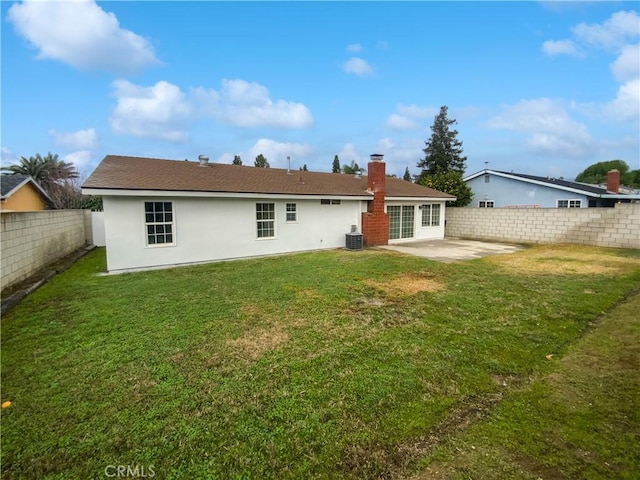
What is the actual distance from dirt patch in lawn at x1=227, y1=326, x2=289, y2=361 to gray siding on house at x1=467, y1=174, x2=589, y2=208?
2427cm

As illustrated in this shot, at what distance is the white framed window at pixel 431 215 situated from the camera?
17656mm

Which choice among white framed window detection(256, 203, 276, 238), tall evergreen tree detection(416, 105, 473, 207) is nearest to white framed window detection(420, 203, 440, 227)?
white framed window detection(256, 203, 276, 238)

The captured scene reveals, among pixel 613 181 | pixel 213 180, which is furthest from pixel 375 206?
pixel 613 181

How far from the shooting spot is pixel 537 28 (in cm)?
1216

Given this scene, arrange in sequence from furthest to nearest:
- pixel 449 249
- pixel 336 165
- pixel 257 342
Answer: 1. pixel 336 165
2. pixel 449 249
3. pixel 257 342

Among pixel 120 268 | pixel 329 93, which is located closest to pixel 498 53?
pixel 329 93

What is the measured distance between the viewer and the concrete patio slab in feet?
40.6

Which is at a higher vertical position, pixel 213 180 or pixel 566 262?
pixel 213 180

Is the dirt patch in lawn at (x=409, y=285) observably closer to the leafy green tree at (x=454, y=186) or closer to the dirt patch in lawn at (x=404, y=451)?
the dirt patch in lawn at (x=404, y=451)

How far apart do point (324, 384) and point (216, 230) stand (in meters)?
8.98

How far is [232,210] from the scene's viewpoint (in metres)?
11.8

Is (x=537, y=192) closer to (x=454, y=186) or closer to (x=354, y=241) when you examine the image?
(x=454, y=186)

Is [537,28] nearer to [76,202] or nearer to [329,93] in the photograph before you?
[329,93]

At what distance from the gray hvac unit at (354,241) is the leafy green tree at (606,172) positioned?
6867 centimetres
